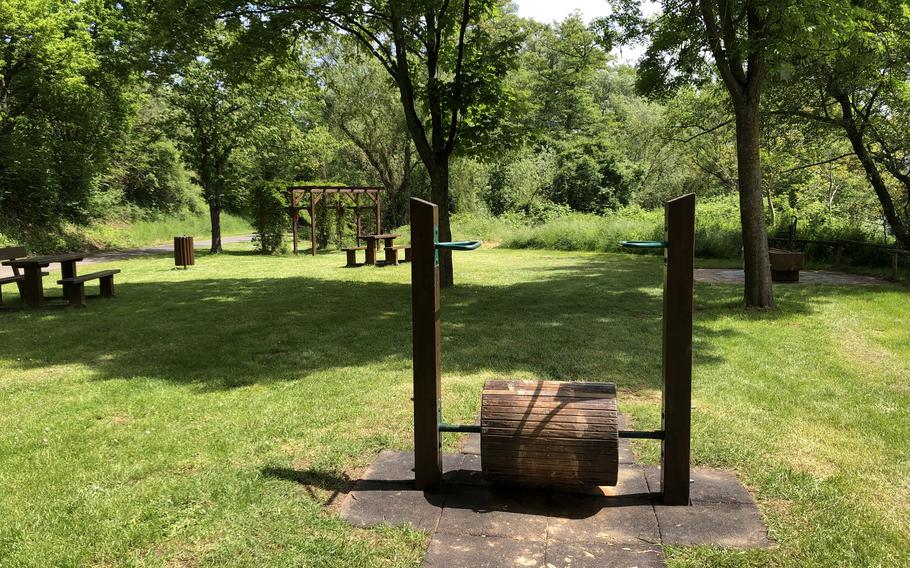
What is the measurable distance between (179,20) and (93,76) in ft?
49.8

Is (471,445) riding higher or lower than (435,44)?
lower

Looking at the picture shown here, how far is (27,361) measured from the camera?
6227mm

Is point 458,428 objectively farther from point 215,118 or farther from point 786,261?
point 215,118

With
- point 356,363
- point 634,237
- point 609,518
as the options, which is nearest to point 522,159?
point 634,237

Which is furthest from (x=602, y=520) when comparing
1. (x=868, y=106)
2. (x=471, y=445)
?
(x=868, y=106)

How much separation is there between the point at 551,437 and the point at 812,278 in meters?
11.8

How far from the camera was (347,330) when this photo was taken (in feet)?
25.3

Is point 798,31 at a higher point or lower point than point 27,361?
higher

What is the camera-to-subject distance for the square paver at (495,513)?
2801 millimetres

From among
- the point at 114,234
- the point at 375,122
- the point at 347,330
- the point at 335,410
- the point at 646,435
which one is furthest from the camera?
the point at 375,122

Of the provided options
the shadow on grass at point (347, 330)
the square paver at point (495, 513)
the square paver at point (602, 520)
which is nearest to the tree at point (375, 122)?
the shadow on grass at point (347, 330)

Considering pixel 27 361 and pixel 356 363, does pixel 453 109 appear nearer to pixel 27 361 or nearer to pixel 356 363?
pixel 356 363

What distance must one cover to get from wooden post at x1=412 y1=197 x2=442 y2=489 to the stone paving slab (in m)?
0.19

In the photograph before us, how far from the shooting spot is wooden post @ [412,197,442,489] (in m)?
3.08
